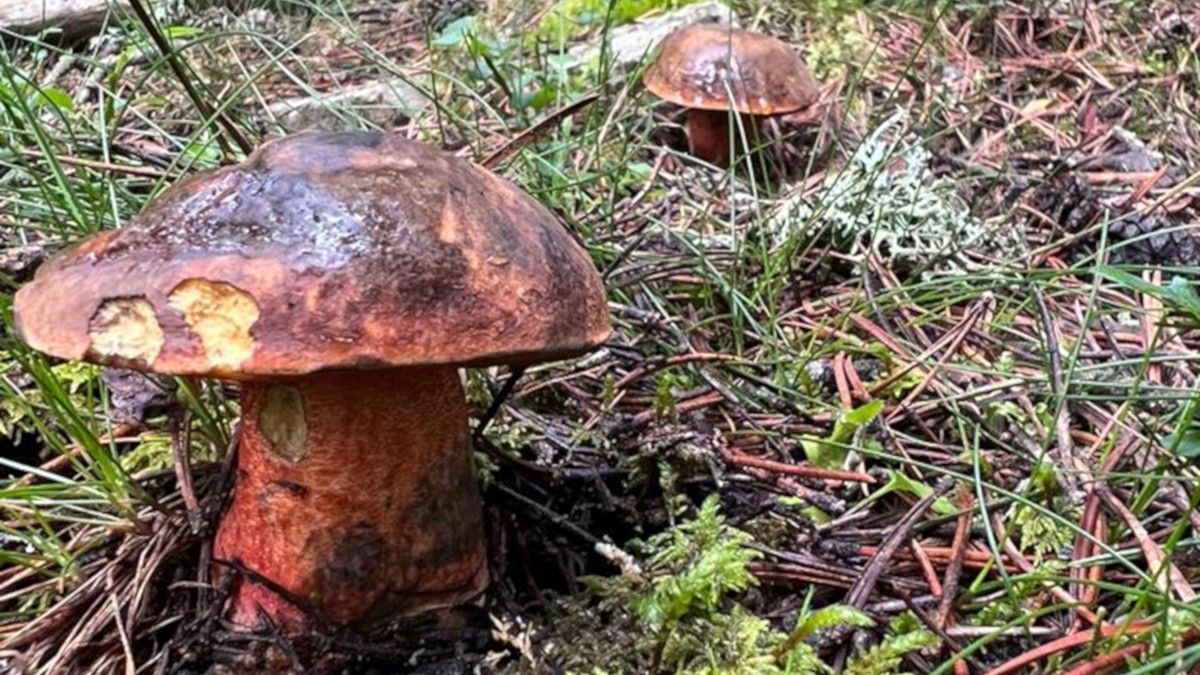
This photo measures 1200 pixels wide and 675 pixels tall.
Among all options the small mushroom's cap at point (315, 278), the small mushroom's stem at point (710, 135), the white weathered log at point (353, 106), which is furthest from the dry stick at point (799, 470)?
the small mushroom's stem at point (710, 135)

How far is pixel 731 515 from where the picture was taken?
1594 millimetres

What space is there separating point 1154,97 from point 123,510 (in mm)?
3404

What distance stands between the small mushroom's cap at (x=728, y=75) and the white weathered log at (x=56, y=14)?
1849 mm

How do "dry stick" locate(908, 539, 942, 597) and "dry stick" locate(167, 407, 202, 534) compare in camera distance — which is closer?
"dry stick" locate(908, 539, 942, 597)

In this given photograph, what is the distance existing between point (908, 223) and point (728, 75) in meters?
0.95

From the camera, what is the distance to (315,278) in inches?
40.9

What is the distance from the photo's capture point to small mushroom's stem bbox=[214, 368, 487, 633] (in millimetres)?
1270

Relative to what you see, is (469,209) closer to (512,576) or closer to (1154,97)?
(512,576)

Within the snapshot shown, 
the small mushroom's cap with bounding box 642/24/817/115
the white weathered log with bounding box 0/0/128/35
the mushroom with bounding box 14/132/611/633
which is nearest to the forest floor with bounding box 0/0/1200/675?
the mushroom with bounding box 14/132/611/633

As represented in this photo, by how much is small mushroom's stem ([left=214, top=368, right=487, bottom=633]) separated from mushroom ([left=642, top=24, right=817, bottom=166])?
7.48 feet

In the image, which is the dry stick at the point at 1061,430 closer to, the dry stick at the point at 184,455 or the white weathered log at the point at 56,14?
the dry stick at the point at 184,455

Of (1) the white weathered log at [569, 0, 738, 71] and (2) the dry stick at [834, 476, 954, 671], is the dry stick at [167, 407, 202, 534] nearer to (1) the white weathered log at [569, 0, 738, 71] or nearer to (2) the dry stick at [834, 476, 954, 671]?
(2) the dry stick at [834, 476, 954, 671]

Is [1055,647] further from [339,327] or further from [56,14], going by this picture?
[56,14]

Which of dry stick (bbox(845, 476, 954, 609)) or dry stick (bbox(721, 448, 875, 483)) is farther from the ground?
dry stick (bbox(845, 476, 954, 609))
